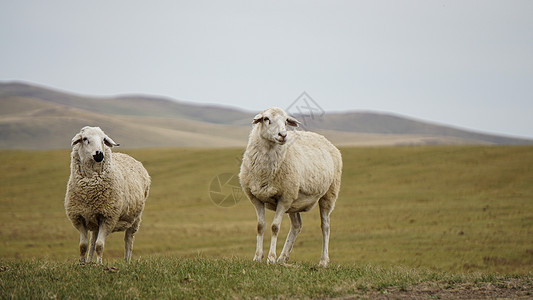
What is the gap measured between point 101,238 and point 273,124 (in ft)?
13.5

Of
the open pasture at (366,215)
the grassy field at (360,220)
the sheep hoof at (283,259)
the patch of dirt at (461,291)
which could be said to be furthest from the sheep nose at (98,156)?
the patch of dirt at (461,291)

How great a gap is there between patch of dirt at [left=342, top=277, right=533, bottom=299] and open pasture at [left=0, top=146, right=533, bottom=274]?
388 centimetres

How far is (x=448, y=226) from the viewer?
28.7 metres

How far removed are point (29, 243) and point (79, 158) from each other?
63.1 feet

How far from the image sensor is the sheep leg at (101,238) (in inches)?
408

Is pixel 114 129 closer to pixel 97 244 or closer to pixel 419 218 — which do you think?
pixel 419 218

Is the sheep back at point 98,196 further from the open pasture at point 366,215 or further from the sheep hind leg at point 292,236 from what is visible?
the open pasture at point 366,215

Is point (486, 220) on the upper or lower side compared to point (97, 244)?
lower

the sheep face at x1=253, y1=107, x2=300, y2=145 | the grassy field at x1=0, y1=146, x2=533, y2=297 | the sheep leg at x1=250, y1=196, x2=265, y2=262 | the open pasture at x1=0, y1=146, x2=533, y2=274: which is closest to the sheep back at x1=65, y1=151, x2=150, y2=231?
the grassy field at x1=0, y1=146, x2=533, y2=297

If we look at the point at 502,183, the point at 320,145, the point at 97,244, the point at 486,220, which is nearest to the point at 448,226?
the point at 486,220

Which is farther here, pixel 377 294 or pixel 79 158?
pixel 79 158

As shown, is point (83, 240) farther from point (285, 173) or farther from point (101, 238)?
point (285, 173)

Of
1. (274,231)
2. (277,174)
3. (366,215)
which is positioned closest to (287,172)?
(277,174)

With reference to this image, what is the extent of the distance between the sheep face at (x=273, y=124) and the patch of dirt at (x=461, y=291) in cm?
362
